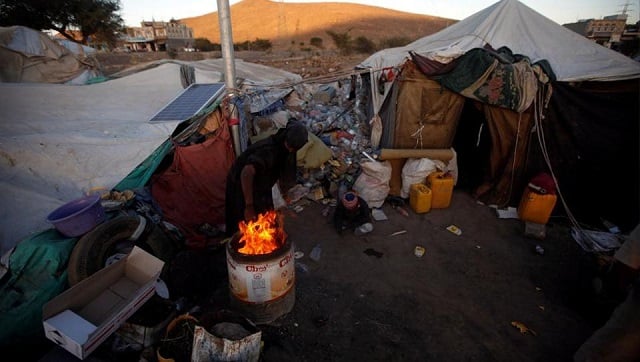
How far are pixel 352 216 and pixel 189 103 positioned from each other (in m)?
3.70

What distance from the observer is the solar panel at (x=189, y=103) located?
217 inches

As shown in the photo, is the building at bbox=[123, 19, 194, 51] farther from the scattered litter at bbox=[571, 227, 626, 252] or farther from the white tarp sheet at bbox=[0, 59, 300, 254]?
the scattered litter at bbox=[571, 227, 626, 252]

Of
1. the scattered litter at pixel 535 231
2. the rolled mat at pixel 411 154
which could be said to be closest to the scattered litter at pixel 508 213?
the scattered litter at pixel 535 231

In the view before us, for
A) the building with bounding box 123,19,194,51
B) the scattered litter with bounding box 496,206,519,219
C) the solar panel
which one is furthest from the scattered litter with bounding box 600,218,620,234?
the building with bounding box 123,19,194,51

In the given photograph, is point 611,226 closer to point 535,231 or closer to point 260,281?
point 535,231

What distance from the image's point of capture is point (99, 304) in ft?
9.98

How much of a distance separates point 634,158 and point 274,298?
256 inches

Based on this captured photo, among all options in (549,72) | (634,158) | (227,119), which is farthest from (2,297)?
(634,158)

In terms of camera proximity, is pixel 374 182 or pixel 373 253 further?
pixel 374 182

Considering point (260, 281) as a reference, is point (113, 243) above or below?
above

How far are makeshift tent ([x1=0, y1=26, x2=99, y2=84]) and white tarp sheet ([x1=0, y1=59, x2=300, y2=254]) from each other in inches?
81.8

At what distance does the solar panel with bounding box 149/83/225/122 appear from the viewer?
18.1ft

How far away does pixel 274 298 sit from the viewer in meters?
3.30

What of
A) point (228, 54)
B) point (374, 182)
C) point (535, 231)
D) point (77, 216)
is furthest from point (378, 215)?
point (77, 216)
